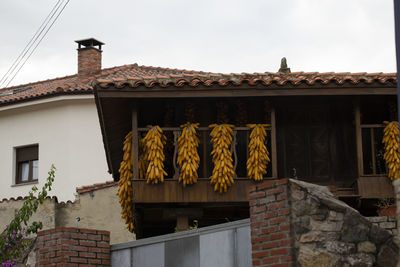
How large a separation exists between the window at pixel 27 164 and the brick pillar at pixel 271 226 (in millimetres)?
17458

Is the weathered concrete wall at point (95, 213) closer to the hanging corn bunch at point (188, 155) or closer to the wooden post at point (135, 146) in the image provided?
the wooden post at point (135, 146)

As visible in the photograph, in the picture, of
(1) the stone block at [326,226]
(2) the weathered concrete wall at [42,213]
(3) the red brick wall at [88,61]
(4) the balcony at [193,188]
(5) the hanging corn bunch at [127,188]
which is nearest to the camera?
(1) the stone block at [326,226]

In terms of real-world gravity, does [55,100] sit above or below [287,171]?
above

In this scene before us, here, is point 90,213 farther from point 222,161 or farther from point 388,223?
point 388,223

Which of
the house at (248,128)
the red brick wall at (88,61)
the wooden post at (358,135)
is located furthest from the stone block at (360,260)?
the red brick wall at (88,61)

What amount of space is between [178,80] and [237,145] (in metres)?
1.65

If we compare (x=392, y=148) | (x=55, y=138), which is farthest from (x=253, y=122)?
(x=55, y=138)

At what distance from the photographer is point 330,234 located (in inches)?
288

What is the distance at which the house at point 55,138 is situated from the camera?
2334cm

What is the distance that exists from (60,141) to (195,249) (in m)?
15.8

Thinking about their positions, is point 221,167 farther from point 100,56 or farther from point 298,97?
point 100,56

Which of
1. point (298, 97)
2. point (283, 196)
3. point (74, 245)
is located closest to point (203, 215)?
point (298, 97)

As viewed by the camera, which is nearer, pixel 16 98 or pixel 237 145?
pixel 237 145

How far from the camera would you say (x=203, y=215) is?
46.2ft
